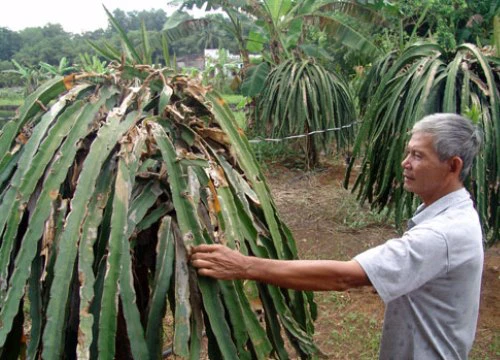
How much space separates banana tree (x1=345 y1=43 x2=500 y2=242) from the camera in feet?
12.0

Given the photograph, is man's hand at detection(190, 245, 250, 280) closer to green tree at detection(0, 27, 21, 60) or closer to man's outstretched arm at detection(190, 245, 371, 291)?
man's outstretched arm at detection(190, 245, 371, 291)

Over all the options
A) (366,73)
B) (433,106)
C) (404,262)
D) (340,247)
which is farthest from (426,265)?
(366,73)

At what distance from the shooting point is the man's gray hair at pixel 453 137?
179cm

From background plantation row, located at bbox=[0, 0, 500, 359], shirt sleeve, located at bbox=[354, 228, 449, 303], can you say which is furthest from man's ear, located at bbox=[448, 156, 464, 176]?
background plantation row, located at bbox=[0, 0, 500, 359]

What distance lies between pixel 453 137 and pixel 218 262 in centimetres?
81

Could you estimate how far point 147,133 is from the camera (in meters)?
1.79

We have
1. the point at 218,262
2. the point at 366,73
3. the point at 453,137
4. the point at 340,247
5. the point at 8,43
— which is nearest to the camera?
the point at 218,262

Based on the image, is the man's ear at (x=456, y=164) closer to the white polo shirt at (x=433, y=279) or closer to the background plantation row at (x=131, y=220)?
the white polo shirt at (x=433, y=279)

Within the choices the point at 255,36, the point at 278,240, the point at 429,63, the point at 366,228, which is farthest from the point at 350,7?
the point at 278,240

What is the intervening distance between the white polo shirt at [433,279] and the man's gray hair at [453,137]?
0.43 ft

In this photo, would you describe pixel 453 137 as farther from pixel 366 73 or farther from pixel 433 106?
pixel 366 73

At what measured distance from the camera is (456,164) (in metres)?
1.81

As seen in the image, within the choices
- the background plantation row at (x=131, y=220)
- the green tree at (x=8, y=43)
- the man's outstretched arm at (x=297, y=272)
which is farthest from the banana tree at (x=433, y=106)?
the green tree at (x=8, y=43)

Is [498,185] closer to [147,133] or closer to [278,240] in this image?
[278,240]
